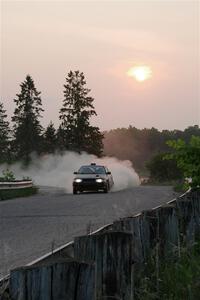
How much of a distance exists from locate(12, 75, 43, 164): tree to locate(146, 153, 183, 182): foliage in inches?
1095

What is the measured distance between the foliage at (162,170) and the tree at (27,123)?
2783cm

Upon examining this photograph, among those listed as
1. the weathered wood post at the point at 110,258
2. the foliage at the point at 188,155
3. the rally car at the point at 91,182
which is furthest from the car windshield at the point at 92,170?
the weathered wood post at the point at 110,258

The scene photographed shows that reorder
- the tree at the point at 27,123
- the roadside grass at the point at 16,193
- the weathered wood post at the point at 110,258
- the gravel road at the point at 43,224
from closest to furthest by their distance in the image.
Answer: the weathered wood post at the point at 110,258 → the gravel road at the point at 43,224 → the roadside grass at the point at 16,193 → the tree at the point at 27,123

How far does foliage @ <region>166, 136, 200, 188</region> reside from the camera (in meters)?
11.2

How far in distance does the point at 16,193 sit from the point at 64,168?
141 ft

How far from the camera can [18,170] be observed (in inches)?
3538

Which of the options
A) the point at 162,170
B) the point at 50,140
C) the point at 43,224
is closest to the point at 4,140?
the point at 50,140

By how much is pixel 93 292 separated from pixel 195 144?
7725 millimetres

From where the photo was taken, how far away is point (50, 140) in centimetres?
9394

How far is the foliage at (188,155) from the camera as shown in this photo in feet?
36.7

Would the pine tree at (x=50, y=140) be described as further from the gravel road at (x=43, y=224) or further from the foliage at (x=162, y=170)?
the gravel road at (x=43, y=224)

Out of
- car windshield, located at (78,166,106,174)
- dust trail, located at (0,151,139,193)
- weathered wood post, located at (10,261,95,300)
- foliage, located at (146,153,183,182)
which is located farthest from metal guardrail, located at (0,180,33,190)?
weathered wood post, located at (10,261,95,300)

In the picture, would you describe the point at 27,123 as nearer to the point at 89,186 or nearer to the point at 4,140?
the point at 4,140

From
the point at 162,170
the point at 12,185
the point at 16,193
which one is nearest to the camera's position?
the point at 16,193
